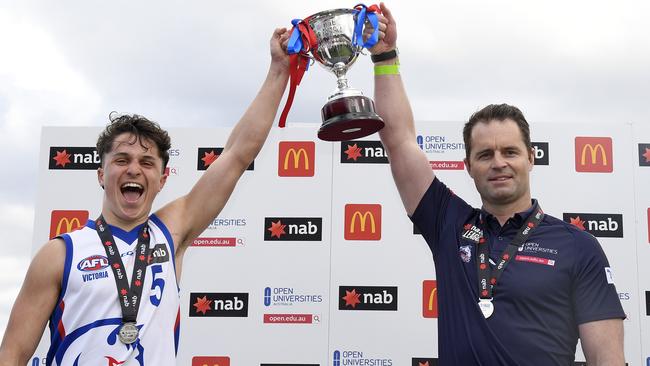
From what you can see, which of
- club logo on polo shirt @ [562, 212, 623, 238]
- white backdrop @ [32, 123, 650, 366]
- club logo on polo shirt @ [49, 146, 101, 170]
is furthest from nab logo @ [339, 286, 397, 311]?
club logo on polo shirt @ [49, 146, 101, 170]

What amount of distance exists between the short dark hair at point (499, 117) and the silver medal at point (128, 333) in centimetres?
125

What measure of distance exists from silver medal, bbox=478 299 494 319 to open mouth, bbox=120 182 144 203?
45.8 inches

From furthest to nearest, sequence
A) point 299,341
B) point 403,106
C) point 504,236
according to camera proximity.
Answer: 1. point 299,341
2. point 403,106
3. point 504,236

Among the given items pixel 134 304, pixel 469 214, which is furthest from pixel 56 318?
pixel 469 214

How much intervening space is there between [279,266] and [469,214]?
258cm

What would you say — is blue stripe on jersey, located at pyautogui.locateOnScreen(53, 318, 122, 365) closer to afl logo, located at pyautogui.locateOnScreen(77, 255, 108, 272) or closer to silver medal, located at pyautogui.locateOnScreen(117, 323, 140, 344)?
silver medal, located at pyautogui.locateOnScreen(117, 323, 140, 344)

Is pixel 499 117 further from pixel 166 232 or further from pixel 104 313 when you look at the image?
pixel 104 313

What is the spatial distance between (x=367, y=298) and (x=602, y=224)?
1.82 meters

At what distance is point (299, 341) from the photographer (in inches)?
180

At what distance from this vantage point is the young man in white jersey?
188cm

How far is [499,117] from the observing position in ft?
7.28

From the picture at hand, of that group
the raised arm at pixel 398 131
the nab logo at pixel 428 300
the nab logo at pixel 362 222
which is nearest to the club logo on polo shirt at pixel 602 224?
the nab logo at pixel 428 300

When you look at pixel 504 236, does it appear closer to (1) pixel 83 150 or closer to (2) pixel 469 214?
(2) pixel 469 214

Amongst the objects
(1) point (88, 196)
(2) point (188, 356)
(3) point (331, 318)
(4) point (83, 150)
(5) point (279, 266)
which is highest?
(4) point (83, 150)
